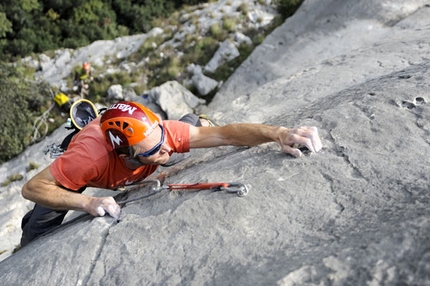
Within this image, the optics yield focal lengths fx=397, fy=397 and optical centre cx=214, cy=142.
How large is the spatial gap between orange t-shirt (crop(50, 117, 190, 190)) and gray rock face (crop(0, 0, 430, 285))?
0.29m

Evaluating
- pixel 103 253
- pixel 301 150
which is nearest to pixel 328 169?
pixel 301 150

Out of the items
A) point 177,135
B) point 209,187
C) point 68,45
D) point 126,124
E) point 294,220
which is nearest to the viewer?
point 294,220

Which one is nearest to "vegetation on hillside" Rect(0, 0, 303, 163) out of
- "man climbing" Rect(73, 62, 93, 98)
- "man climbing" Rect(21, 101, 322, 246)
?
"man climbing" Rect(73, 62, 93, 98)

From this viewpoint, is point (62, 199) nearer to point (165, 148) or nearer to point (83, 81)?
point (165, 148)

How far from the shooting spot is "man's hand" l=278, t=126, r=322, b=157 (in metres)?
3.65

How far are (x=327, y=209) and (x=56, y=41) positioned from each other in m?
29.2

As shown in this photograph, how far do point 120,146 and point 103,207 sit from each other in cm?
62

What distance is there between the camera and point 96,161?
4078mm

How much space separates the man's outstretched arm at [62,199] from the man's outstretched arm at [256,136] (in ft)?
3.73

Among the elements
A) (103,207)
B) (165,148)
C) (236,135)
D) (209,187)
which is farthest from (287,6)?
(103,207)

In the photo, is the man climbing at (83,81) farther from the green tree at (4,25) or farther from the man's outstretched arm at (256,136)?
the man's outstretched arm at (256,136)

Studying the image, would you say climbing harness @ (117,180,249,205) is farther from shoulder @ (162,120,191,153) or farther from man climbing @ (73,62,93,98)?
man climbing @ (73,62,93,98)

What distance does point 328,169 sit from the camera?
3465 millimetres

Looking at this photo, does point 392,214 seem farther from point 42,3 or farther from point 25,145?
point 42,3
